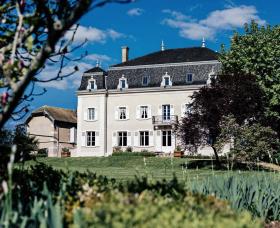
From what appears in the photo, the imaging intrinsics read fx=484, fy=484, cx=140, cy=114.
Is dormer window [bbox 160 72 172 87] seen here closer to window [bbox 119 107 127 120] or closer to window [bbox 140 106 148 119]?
window [bbox 140 106 148 119]

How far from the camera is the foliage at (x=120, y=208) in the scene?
8.87 ft

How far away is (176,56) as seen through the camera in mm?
52062

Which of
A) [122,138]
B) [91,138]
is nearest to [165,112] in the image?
[122,138]

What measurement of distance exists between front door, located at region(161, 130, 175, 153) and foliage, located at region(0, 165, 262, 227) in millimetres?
44570

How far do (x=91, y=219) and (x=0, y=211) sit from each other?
1.34 m

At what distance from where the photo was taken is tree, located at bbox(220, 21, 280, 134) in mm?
35969

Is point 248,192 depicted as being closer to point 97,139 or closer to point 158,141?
point 158,141

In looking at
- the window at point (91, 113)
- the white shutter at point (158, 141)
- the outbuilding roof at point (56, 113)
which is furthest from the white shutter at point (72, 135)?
the white shutter at point (158, 141)

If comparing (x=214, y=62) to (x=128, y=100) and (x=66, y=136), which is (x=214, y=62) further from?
(x=66, y=136)

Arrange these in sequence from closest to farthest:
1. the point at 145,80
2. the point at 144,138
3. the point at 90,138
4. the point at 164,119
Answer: the point at 164,119
the point at 144,138
the point at 145,80
the point at 90,138

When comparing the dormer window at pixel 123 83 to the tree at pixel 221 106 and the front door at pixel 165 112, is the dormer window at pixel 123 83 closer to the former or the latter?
the front door at pixel 165 112

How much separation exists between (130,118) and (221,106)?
23.0 m

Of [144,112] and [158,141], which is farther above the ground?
[144,112]

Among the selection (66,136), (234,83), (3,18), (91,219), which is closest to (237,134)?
(234,83)
